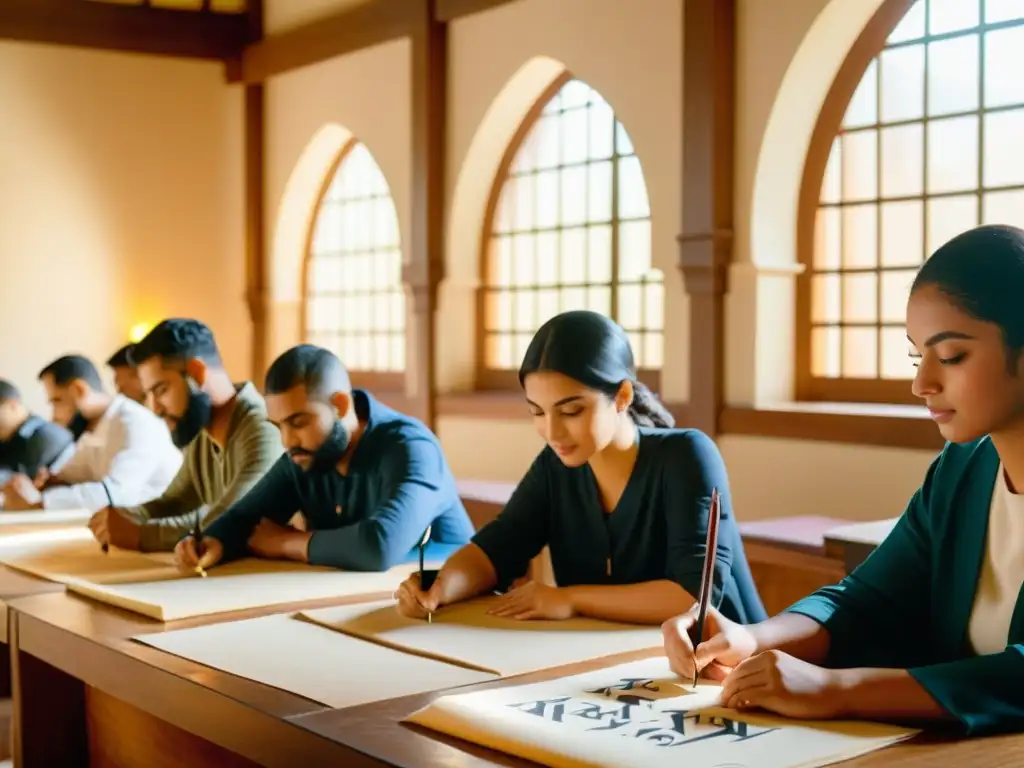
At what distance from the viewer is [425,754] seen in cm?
165

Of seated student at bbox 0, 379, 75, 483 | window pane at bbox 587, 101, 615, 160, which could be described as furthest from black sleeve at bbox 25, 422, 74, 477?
window pane at bbox 587, 101, 615, 160

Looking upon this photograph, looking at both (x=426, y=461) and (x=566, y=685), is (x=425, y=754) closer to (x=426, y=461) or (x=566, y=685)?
(x=566, y=685)

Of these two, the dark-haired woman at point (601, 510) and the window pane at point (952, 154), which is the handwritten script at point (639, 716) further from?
the window pane at point (952, 154)

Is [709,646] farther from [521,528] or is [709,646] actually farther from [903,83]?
[903,83]

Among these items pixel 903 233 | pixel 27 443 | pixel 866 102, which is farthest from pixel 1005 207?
pixel 27 443

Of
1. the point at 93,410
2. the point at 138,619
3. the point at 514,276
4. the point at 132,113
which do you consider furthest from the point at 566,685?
the point at 132,113

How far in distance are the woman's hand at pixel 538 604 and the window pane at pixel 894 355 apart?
3.17 m

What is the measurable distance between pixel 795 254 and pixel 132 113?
488 cm

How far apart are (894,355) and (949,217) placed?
0.57 metres

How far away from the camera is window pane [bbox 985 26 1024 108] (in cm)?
482

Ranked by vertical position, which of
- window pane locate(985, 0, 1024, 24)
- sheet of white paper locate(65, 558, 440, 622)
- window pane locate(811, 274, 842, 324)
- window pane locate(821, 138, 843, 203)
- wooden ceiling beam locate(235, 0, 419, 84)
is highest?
wooden ceiling beam locate(235, 0, 419, 84)

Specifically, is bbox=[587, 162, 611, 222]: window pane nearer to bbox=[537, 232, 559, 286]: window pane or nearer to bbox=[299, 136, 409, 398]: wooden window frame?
bbox=[537, 232, 559, 286]: window pane

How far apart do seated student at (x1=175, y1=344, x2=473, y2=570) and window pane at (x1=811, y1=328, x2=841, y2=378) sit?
2.70 m

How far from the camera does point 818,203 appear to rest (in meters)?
5.68
